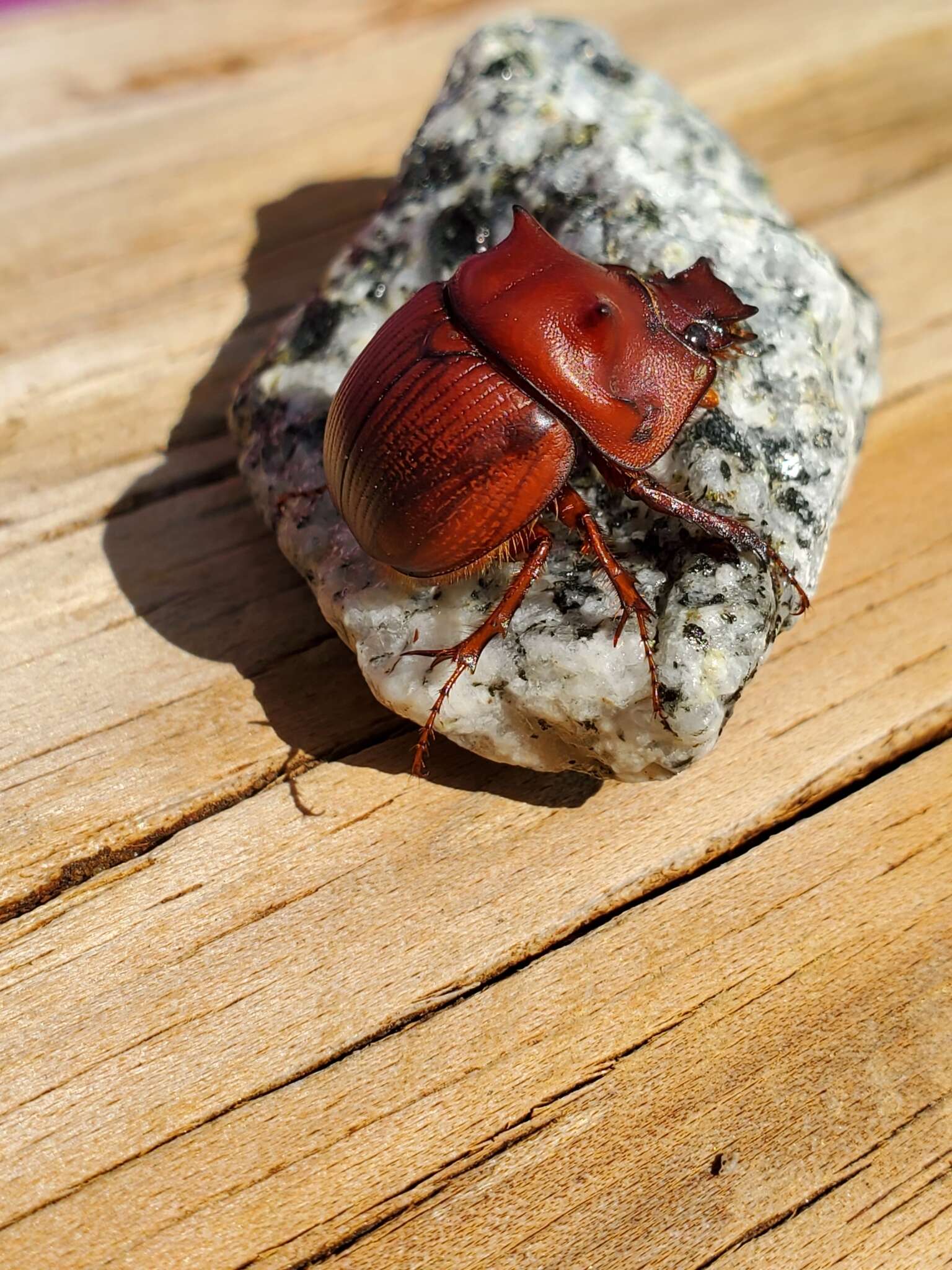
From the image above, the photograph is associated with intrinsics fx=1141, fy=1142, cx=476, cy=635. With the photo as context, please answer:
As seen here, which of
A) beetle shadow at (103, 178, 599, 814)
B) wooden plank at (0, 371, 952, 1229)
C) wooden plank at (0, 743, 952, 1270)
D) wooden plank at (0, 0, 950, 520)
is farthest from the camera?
wooden plank at (0, 0, 950, 520)

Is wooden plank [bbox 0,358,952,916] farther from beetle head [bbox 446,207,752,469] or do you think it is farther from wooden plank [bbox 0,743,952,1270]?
beetle head [bbox 446,207,752,469]

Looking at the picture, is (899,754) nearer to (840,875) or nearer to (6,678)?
(840,875)

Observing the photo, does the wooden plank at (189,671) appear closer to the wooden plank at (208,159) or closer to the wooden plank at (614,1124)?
the wooden plank at (614,1124)

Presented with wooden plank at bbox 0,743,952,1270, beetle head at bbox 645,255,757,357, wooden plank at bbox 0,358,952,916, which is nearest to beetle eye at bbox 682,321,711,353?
beetle head at bbox 645,255,757,357

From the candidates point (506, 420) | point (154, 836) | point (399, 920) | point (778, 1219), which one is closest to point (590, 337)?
point (506, 420)

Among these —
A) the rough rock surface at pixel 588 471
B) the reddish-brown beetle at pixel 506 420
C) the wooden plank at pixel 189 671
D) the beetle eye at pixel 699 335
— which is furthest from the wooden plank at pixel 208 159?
the beetle eye at pixel 699 335

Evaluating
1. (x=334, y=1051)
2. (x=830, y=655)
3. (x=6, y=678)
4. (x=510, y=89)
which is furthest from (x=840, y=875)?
(x=510, y=89)
